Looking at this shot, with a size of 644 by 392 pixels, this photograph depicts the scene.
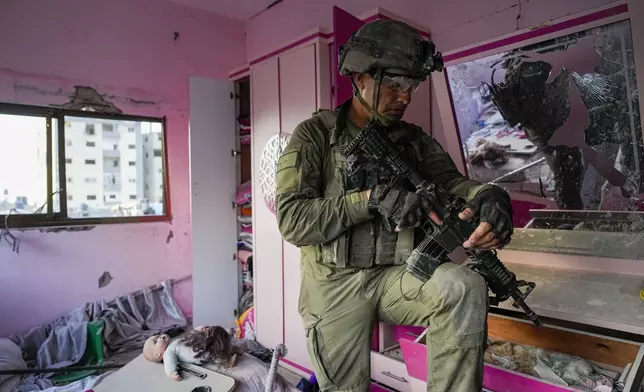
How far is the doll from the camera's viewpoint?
180 centimetres

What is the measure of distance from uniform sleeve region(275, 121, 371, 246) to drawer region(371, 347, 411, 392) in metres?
0.74

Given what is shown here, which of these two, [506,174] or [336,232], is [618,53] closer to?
[506,174]

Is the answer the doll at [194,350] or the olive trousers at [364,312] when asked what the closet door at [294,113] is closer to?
the doll at [194,350]

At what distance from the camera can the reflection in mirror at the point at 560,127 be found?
1.33 meters

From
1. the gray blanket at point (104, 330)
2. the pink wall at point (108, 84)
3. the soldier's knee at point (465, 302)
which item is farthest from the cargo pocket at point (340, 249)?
the pink wall at point (108, 84)

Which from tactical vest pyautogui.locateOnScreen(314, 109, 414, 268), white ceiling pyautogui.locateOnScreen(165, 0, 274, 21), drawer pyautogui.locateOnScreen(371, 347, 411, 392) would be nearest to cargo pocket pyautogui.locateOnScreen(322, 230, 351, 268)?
tactical vest pyautogui.locateOnScreen(314, 109, 414, 268)

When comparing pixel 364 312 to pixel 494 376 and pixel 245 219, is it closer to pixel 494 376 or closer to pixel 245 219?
pixel 494 376

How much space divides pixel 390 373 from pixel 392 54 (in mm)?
1200

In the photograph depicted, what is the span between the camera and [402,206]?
1.02 m

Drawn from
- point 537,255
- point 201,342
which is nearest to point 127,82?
point 201,342

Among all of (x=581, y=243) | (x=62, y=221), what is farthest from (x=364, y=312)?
(x=62, y=221)

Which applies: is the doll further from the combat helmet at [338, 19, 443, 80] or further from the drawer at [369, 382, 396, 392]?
the combat helmet at [338, 19, 443, 80]

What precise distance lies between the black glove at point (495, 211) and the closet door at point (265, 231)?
1.64 meters

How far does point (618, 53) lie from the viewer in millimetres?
1283
